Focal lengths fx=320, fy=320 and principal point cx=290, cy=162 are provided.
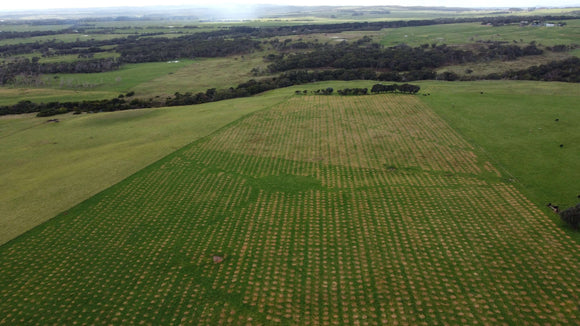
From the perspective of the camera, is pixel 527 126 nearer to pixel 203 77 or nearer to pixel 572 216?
pixel 572 216

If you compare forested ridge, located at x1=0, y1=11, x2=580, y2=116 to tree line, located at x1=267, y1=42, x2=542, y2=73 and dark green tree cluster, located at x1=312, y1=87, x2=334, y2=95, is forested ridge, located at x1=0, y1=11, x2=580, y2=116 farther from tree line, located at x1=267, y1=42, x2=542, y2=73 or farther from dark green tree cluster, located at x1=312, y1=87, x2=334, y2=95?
dark green tree cluster, located at x1=312, y1=87, x2=334, y2=95

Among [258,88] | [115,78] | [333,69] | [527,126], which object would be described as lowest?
[527,126]

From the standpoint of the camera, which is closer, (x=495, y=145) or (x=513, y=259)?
(x=513, y=259)

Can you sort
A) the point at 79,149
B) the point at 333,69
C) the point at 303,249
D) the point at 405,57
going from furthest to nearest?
1. the point at 333,69
2. the point at 405,57
3. the point at 79,149
4. the point at 303,249

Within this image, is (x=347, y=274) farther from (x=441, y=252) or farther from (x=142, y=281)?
(x=142, y=281)

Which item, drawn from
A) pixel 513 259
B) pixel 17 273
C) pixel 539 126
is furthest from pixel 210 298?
pixel 539 126

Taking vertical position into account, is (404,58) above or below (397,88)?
above

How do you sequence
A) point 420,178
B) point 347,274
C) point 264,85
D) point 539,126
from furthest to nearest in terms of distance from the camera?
1. point 264,85
2. point 539,126
3. point 420,178
4. point 347,274

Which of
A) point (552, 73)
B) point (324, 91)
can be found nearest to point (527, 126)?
point (324, 91)
